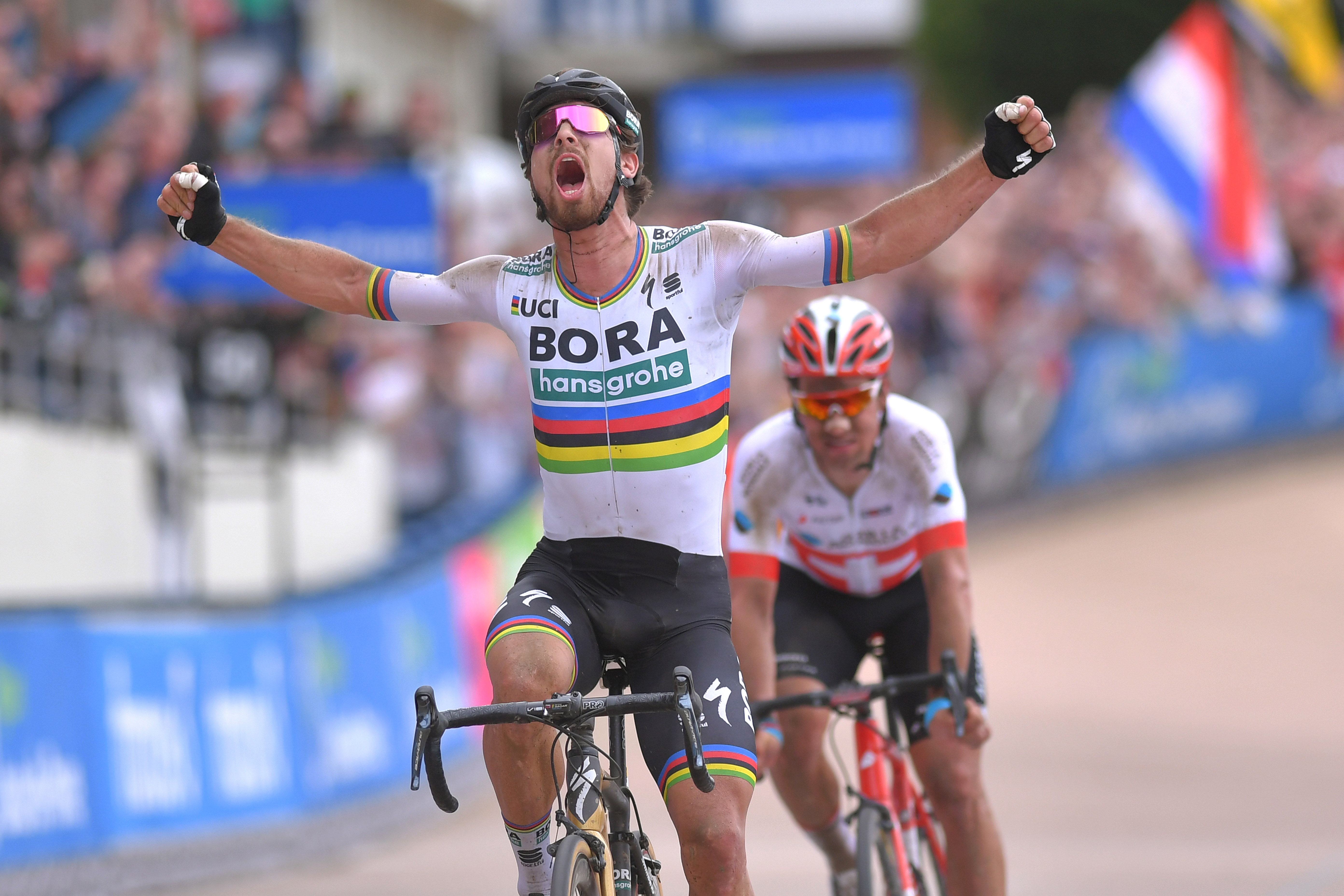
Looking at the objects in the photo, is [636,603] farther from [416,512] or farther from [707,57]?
[707,57]

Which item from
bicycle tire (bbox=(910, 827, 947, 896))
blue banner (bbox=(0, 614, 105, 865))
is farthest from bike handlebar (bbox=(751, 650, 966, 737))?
blue banner (bbox=(0, 614, 105, 865))

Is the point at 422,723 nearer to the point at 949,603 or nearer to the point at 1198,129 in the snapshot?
the point at 949,603

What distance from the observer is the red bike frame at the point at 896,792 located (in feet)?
19.6

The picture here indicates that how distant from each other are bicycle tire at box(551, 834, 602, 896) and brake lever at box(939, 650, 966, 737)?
1585mm

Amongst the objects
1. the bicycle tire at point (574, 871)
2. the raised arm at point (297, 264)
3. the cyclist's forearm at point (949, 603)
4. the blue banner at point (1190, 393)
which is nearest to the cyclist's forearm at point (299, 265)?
the raised arm at point (297, 264)

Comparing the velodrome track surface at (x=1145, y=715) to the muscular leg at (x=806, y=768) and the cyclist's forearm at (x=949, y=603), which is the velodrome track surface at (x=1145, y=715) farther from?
the cyclist's forearm at (x=949, y=603)

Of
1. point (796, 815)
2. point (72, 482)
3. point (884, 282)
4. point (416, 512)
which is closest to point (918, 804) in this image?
point (796, 815)

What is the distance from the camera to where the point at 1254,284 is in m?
20.3

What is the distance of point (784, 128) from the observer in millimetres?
17219

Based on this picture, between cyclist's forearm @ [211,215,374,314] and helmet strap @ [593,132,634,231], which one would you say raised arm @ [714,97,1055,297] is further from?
cyclist's forearm @ [211,215,374,314]

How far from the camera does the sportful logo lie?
459 centimetres

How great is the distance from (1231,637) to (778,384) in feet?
13.3

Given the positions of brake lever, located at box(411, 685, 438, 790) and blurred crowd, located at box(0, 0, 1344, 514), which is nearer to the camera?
brake lever, located at box(411, 685, 438, 790)

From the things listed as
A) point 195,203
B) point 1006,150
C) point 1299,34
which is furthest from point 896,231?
point 1299,34
